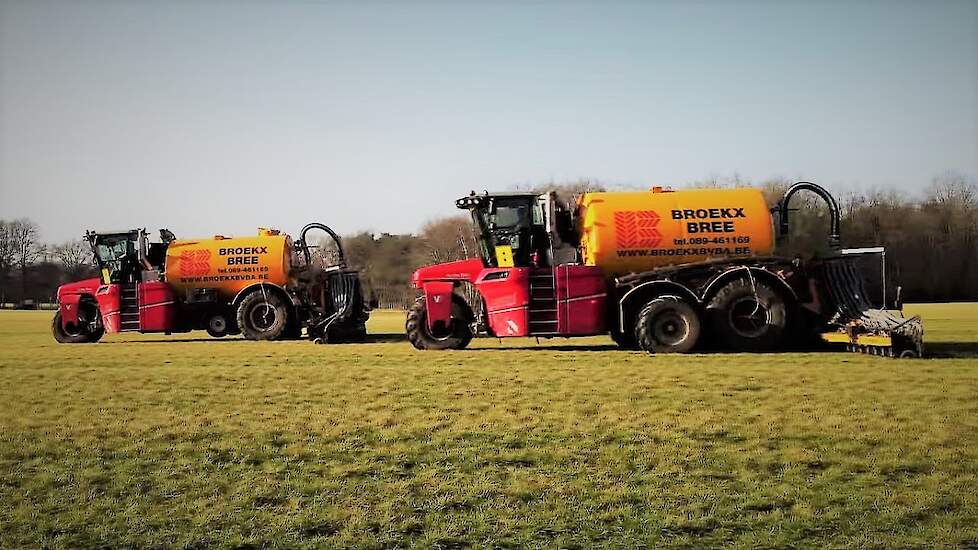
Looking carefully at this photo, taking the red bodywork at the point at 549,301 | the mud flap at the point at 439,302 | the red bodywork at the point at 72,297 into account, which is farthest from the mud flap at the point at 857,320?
the red bodywork at the point at 72,297

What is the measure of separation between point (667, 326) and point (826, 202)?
4421 millimetres

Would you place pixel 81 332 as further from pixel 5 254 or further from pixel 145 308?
pixel 5 254

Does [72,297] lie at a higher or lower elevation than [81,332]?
higher

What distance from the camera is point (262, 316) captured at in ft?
72.9

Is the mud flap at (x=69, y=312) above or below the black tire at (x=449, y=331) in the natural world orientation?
above

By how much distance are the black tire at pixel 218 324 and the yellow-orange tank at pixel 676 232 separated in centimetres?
1223

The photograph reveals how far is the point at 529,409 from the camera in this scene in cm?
939

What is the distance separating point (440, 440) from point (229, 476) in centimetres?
206

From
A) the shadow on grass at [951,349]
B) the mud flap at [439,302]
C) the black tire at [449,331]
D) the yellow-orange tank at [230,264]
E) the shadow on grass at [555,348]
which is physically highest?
the yellow-orange tank at [230,264]

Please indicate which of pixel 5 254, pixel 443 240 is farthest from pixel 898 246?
pixel 5 254

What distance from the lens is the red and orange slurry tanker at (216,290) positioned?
2206cm

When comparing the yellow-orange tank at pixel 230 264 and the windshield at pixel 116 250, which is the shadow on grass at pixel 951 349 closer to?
the yellow-orange tank at pixel 230 264

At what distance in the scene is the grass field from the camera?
16.9 ft

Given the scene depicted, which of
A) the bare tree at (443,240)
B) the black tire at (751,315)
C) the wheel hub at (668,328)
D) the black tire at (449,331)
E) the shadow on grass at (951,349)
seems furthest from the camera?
the bare tree at (443,240)
